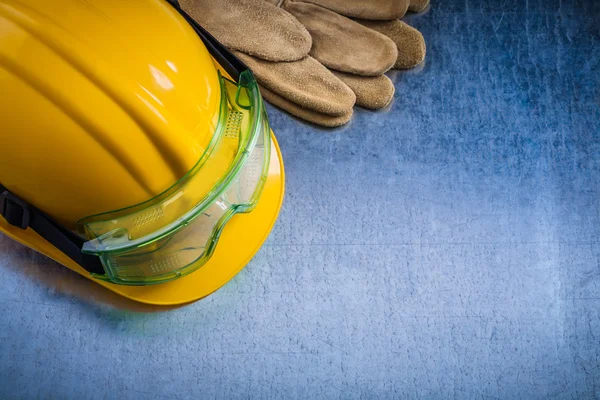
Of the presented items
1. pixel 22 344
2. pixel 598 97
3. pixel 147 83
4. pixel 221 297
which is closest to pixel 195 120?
pixel 147 83

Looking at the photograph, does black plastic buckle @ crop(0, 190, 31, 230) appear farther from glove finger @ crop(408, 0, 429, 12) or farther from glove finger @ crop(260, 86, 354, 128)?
glove finger @ crop(408, 0, 429, 12)

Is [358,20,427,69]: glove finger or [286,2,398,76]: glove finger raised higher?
[286,2,398,76]: glove finger

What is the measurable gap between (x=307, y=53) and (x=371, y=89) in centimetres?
14

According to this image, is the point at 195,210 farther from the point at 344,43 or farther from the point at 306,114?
the point at 344,43

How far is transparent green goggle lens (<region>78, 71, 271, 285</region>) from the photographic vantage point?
98cm

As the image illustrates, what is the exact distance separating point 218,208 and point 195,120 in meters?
0.17

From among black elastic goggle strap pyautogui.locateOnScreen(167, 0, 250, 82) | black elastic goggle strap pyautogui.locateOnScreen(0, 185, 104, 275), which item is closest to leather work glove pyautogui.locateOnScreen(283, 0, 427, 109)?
black elastic goggle strap pyautogui.locateOnScreen(167, 0, 250, 82)

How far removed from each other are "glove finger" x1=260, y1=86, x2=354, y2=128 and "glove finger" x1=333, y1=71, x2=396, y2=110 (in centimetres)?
4

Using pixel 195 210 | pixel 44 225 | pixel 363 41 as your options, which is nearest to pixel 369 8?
pixel 363 41

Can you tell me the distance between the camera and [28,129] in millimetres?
876

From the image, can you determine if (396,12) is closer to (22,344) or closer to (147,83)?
(147,83)

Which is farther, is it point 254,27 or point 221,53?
point 254,27

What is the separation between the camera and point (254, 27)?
1.35m

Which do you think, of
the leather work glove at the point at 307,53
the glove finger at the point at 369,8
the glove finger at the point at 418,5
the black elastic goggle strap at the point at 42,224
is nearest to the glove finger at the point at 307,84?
the leather work glove at the point at 307,53
